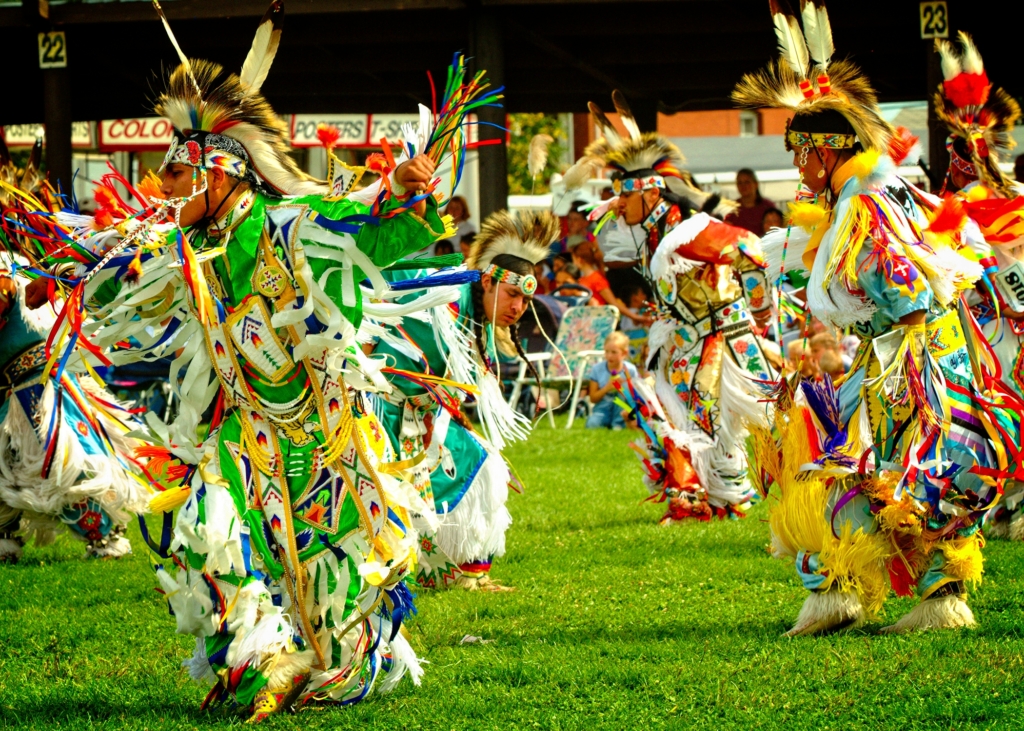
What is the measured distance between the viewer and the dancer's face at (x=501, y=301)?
5.45 metres

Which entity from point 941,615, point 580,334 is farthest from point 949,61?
point 580,334

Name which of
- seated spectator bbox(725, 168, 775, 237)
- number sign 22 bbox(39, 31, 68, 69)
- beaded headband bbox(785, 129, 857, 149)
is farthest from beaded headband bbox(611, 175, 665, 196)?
number sign 22 bbox(39, 31, 68, 69)

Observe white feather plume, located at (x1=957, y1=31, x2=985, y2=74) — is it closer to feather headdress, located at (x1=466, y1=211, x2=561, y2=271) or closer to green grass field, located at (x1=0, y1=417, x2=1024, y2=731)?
feather headdress, located at (x1=466, y1=211, x2=561, y2=271)

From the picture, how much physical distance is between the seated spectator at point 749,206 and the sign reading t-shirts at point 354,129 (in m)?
4.48

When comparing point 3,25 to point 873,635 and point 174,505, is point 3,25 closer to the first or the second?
point 174,505

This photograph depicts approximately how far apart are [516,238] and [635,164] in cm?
177

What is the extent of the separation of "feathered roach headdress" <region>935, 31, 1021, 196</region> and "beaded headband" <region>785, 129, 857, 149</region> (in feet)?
5.26

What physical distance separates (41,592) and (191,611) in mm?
2223

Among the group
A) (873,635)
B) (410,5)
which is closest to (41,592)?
(873,635)

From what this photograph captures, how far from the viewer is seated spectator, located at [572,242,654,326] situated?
11914mm

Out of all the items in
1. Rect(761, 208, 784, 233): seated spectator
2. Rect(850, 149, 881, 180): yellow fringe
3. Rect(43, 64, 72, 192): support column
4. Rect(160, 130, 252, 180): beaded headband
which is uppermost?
Rect(43, 64, 72, 192): support column

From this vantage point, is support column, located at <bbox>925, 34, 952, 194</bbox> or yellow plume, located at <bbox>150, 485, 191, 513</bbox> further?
support column, located at <bbox>925, 34, 952, 194</bbox>

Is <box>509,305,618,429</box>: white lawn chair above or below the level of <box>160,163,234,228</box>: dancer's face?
below

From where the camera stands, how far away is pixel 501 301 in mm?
5457
